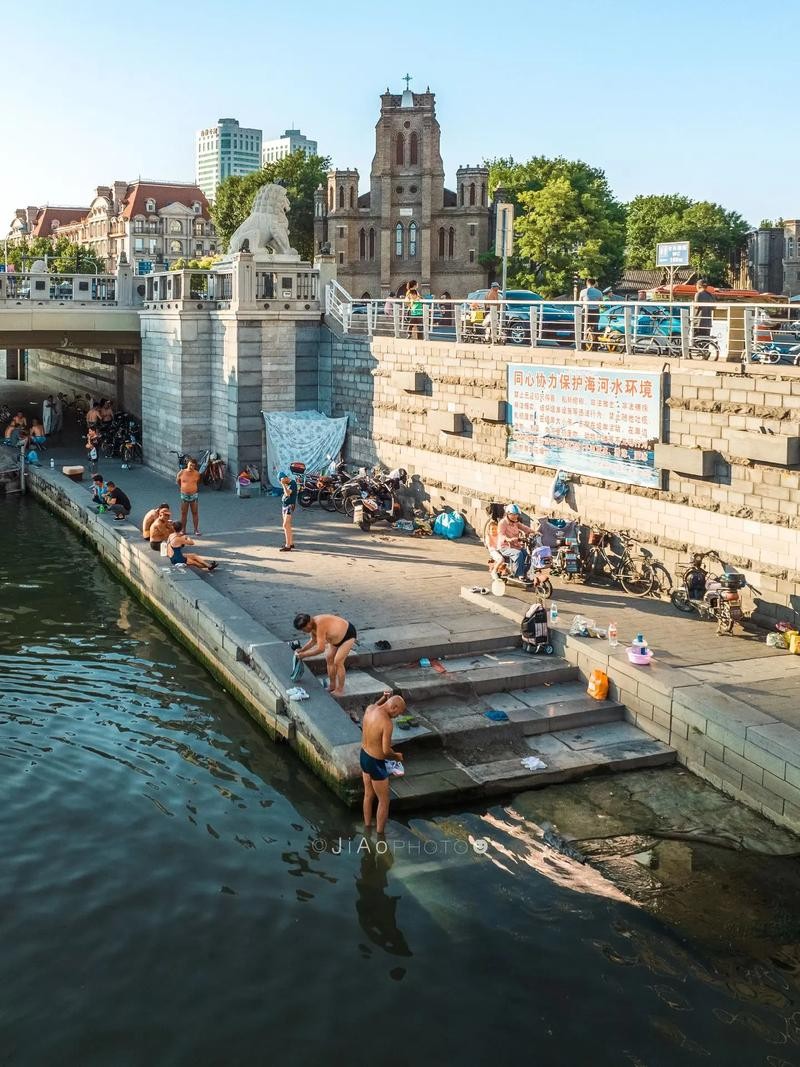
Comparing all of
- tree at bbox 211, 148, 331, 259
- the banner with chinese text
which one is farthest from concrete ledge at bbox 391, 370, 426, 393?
tree at bbox 211, 148, 331, 259

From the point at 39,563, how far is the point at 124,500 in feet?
7.67

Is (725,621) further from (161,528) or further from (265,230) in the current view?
(265,230)

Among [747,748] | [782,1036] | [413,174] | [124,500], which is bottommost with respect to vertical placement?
[782,1036]

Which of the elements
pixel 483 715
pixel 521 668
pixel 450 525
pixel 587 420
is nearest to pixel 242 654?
pixel 483 715

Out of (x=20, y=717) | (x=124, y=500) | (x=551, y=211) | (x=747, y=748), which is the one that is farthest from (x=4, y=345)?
(x=551, y=211)

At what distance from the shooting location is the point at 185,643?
17453 mm

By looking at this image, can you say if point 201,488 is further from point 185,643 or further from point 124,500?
point 185,643

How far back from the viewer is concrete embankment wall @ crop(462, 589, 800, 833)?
1108cm

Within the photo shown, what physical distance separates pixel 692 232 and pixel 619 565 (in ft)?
205

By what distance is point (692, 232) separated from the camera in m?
74.4

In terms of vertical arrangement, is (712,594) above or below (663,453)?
below

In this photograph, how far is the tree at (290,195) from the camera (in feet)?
261

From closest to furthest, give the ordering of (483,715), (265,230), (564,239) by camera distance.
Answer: (483,715)
(265,230)
(564,239)

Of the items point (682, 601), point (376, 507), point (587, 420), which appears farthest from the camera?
point (376, 507)
